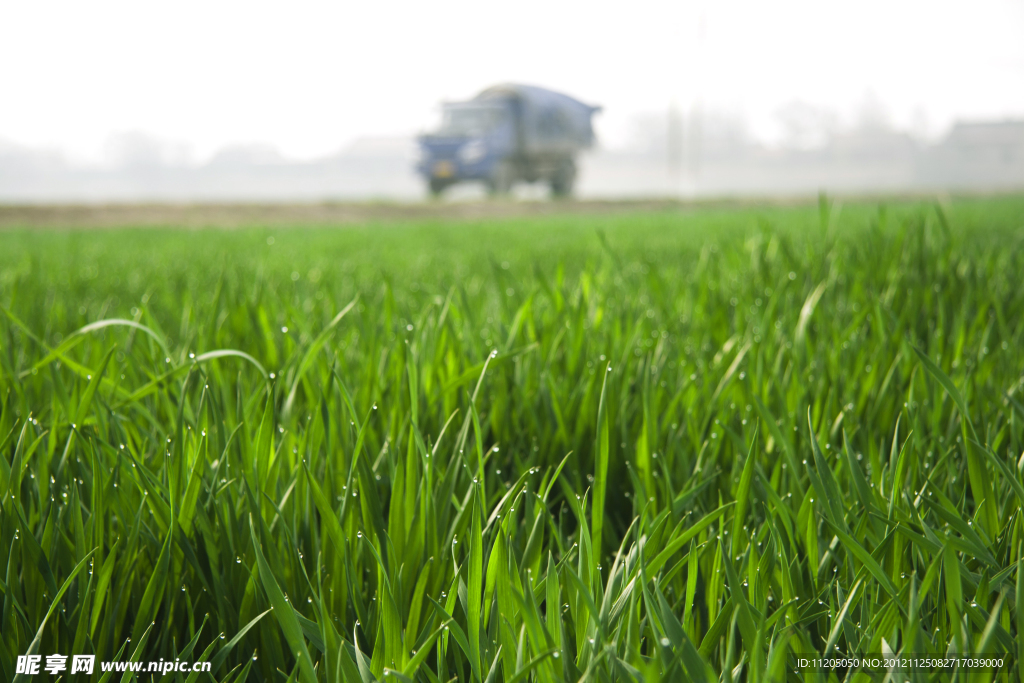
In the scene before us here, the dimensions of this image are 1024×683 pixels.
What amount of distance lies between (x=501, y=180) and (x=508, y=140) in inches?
42.7

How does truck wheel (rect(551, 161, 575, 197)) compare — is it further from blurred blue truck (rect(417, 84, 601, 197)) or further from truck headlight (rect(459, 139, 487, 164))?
truck headlight (rect(459, 139, 487, 164))

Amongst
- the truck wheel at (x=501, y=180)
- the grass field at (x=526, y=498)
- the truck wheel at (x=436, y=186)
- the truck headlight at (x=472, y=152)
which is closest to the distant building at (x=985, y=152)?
the truck wheel at (x=501, y=180)

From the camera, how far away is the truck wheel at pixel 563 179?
20.3 m

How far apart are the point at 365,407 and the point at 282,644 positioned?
1.15 ft

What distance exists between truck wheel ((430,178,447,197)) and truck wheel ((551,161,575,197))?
3.65 m

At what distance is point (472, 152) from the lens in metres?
17.3

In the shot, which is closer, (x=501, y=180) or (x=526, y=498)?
(x=526, y=498)

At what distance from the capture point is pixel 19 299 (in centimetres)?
164

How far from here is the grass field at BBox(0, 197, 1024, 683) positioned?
43 cm

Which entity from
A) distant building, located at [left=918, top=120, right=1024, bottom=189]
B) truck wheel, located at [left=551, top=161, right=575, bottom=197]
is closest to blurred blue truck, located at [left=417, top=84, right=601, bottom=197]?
truck wheel, located at [left=551, top=161, right=575, bottom=197]

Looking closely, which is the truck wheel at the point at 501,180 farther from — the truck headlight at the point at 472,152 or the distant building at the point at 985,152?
the distant building at the point at 985,152

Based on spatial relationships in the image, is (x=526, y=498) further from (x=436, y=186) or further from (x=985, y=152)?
(x=985, y=152)

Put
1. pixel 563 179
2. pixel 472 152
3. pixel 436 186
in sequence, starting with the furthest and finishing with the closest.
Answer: pixel 563 179 < pixel 436 186 < pixel 472 152

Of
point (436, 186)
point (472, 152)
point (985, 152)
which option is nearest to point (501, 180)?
point (472, 152)
